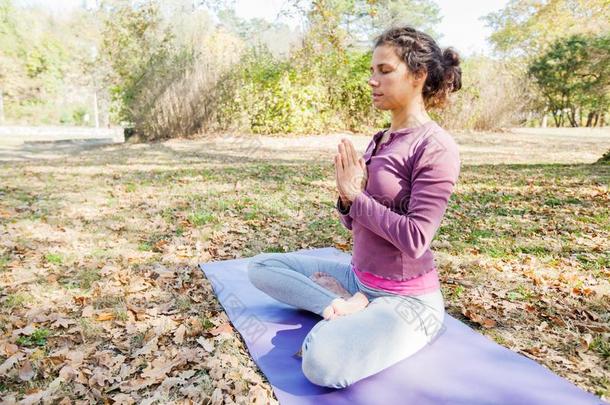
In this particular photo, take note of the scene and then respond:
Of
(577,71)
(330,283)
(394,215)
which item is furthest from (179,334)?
(577,71)

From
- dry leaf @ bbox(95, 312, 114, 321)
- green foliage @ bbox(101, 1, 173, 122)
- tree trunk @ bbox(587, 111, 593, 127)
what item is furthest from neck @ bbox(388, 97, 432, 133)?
tree trunk @ bbox(587, 111, 593, 127)

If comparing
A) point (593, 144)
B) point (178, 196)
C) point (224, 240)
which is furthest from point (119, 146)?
point (593, 144)

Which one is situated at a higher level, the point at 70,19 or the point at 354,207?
the point at 70,19

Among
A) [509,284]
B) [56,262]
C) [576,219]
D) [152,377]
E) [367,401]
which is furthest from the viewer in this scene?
[576,219]

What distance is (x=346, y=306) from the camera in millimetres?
1986

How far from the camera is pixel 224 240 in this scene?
13.1 ft

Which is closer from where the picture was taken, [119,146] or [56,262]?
[56,262]

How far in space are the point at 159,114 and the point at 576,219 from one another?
413 inches

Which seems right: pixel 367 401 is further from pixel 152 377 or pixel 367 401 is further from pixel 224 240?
pixel 224 240

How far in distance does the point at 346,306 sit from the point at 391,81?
3.36 ft

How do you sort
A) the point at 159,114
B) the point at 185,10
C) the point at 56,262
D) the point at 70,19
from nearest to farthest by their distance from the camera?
the point at 56,262 → the point at 159,114 → the point at 185,10 → the point at 70,19

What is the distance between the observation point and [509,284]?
10.1 feet

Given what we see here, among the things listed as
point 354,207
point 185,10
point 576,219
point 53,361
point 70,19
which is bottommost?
point 53,361

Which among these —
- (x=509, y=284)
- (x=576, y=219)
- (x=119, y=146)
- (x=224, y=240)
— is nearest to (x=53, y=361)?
(x=224, y=240)
